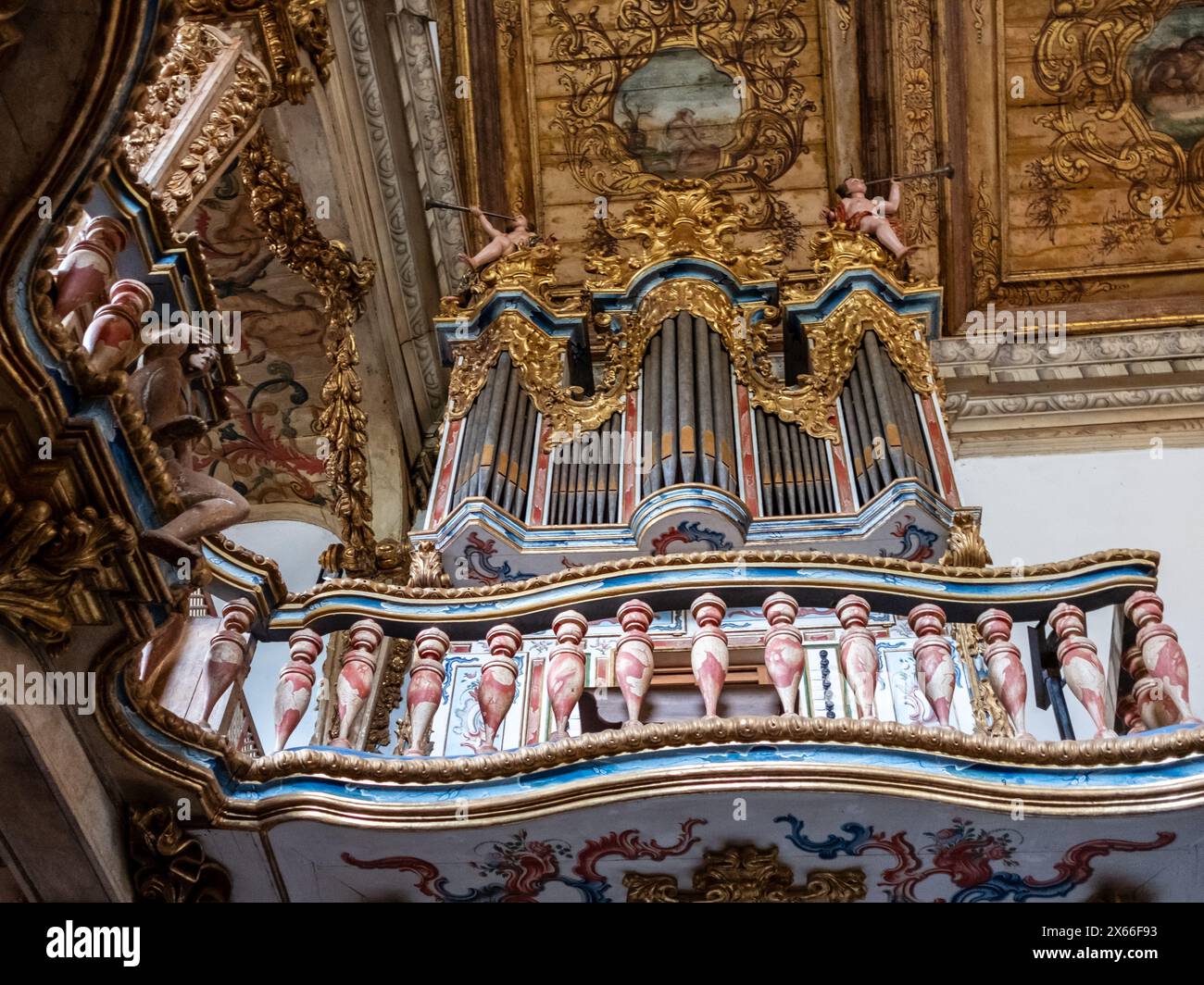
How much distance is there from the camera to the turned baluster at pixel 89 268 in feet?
14.7

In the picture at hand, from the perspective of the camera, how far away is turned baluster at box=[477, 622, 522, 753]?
5527 millimetres

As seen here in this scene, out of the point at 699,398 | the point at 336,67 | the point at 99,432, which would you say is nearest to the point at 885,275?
the point at 699,398

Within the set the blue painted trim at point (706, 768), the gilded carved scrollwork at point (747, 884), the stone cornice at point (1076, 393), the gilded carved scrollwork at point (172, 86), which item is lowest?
the gilded carved scrollwork at point (747, 884)

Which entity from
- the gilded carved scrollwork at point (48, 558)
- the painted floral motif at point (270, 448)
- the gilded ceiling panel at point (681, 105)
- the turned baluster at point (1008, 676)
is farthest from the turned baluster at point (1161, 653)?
the gilded ceiling panel at point (681, 105)

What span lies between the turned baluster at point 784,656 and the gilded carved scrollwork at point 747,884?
0.51m

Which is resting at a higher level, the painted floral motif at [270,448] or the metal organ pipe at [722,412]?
the painted floral motif at [270,448]

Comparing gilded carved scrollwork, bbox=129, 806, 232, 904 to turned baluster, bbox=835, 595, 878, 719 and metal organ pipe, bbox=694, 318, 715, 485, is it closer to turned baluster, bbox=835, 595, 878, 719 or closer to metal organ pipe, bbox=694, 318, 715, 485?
turned baluster, bbox=835, 595, 878, 719

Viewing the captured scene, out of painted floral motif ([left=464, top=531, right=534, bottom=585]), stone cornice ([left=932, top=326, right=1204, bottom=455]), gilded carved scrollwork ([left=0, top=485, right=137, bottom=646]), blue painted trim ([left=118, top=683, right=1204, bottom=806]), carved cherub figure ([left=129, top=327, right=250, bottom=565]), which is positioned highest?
stone cornice ([left=932, top=326, right=1204, bottom=455])

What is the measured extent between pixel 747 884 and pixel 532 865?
0.72 metres

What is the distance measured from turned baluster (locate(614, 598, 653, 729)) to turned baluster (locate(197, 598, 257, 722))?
4.38 ft

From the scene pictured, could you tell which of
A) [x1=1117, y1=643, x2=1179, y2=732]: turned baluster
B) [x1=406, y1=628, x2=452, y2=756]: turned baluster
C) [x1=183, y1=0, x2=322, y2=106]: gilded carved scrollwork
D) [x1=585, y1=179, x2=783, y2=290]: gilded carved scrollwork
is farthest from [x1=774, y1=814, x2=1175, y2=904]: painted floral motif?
[x1=585, y1=179, x2=783, y2=290]: gilded carved scrollwork

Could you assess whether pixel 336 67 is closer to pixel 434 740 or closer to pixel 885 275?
pixel 885 275

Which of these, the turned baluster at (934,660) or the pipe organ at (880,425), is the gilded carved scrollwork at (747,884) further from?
the pipe organ at (880,425)

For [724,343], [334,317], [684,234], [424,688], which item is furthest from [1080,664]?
[684,234]
